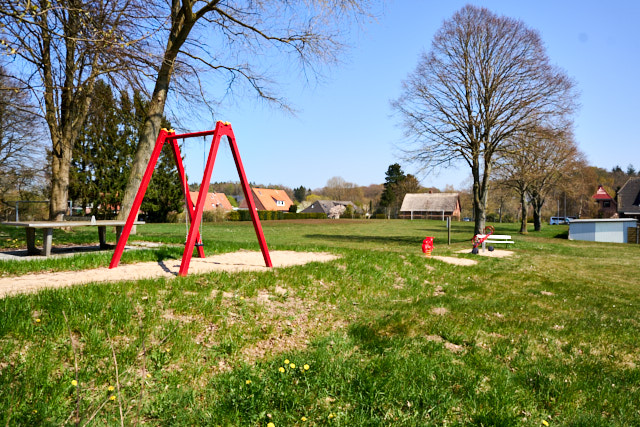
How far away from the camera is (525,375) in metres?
4.21

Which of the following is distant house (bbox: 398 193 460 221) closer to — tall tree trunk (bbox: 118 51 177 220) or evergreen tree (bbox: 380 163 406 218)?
evergreen tree (bbox: 380 163 406 218)

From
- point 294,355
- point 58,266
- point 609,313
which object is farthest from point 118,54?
point 609,313

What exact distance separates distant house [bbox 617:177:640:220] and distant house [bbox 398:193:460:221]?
2914 centimetres

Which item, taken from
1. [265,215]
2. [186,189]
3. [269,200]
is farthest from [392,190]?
[186,189]

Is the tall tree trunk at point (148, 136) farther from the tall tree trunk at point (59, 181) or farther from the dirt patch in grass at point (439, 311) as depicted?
the dirt patch in grass at point (439, 311)

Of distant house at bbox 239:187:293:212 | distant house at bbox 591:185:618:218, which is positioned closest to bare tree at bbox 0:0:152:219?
distant house at bbox 239:187:293:212

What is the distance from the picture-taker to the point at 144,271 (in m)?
6.38

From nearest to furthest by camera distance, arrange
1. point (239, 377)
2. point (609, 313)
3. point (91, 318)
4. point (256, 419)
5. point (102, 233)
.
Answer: point (256, 419) → point (239, 377) → point (91, 318) → point (609, 313) → point (102, 233)

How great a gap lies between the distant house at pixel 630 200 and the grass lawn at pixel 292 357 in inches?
2269

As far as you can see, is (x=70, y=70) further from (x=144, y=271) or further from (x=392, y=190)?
(x=392, y=190)

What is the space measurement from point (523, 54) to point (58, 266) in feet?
73.3

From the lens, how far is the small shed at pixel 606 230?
29219 mm

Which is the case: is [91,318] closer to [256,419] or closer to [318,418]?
[256,419]

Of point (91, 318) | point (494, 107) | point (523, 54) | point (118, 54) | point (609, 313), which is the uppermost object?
point (523, 54)
